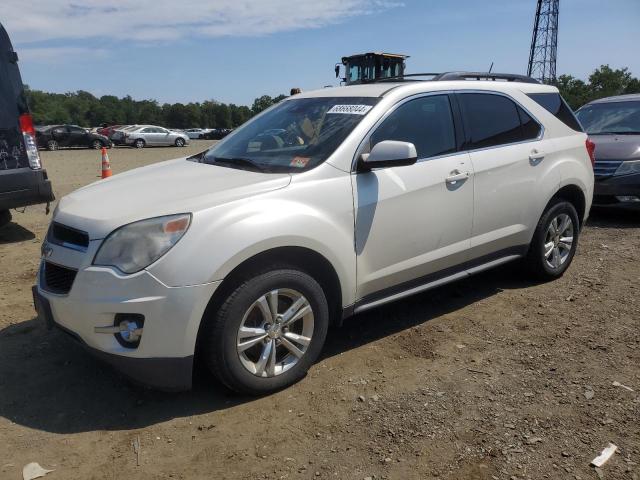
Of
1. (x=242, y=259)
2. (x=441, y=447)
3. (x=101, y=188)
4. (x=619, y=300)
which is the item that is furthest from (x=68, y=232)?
(x=619, y=300)

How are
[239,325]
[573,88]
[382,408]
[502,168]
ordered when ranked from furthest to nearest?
1. [573,88]
2. [502,168]
3. [382,408]
4. [239,325]

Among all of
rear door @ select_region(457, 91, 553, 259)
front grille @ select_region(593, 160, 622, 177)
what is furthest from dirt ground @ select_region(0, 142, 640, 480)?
front grille @ select_region(593, 160, 622, 177)

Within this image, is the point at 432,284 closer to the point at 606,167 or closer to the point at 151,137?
the point at 606,167

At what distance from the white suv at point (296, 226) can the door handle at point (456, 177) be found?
10mm

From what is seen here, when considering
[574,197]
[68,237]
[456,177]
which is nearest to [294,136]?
[456,177]

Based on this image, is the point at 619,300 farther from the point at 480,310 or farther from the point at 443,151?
the point at 443,151

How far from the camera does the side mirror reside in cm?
323

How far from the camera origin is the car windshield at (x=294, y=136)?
11.2 ft

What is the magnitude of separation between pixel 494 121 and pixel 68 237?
125 inches

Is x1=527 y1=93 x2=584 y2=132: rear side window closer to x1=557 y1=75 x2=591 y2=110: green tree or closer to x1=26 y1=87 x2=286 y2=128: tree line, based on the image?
x1=557 y1=75 x2=591 y2=110: green tree

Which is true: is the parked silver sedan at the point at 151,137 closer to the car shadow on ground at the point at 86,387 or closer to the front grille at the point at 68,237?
the car shadow on ground at the point at 86,387

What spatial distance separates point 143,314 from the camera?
2.65 m

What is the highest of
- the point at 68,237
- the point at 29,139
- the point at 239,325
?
the point at 29,139

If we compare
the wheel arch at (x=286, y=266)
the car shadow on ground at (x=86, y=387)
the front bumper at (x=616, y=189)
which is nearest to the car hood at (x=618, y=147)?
the front bumper at (x=616, y=189)
